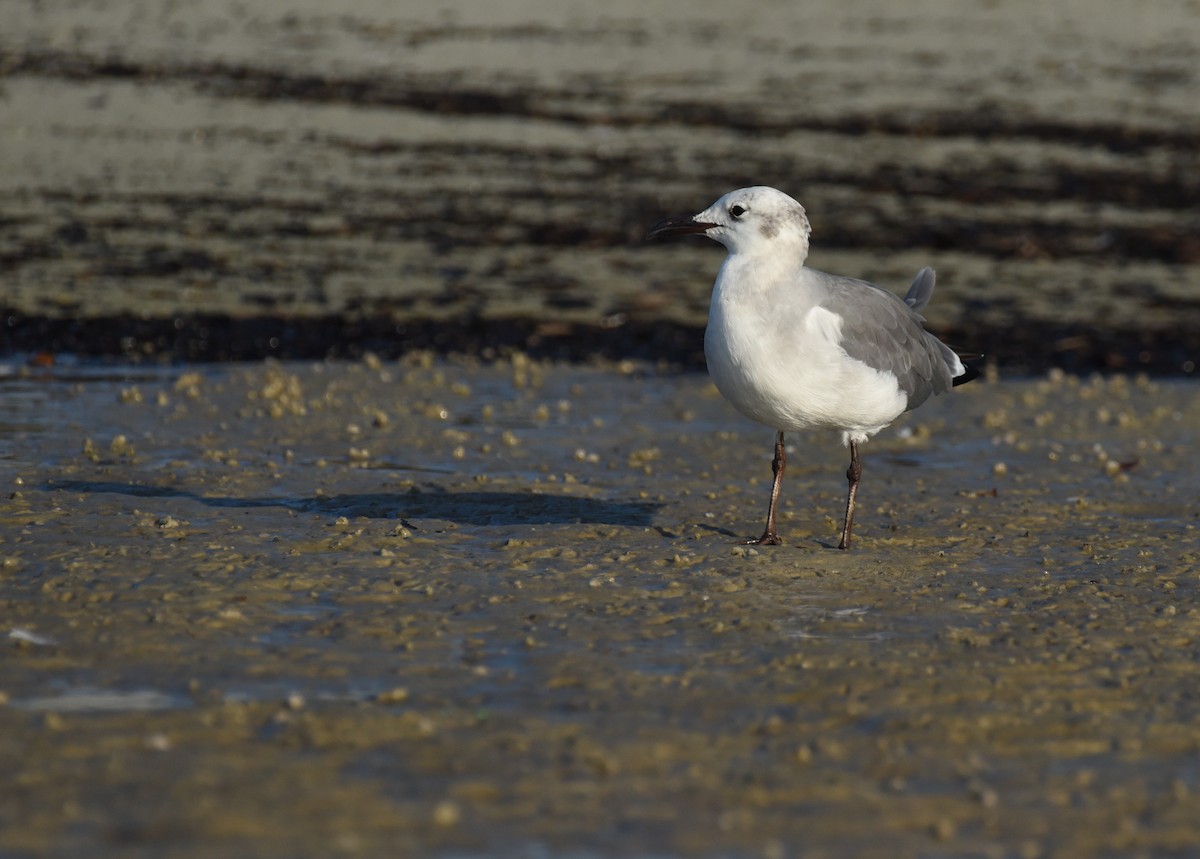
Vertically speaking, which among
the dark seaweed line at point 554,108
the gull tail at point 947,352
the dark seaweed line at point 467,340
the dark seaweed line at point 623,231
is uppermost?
the dark seaweed line at point 554,108

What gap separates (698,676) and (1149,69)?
22.6 m

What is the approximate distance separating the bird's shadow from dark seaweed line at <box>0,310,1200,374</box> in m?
3.95

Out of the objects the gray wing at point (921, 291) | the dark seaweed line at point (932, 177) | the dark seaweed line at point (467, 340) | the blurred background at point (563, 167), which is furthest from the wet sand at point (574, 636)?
the dark seaweed line at point (932, 177)

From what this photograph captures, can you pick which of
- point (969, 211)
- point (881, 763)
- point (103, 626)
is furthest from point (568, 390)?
point (969, 211)

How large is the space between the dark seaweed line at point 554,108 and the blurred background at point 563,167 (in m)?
0.07

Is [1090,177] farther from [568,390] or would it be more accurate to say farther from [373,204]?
[568,390]

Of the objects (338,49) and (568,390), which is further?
(338,49)

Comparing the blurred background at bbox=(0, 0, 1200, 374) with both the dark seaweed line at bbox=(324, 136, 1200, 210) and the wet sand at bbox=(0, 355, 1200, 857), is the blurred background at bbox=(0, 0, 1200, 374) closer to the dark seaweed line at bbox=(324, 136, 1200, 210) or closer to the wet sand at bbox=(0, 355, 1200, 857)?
the dark seaweed line at bbox=(324, 136, 1200, 210)

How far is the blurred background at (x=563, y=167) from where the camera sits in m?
13.8

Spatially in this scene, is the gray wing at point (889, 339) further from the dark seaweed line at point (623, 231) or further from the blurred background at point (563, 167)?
the dark seaweed line at point (623, 231)

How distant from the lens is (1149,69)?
26141 mm

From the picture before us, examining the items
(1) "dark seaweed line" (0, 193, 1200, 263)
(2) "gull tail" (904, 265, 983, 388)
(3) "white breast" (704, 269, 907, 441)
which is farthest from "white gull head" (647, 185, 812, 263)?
(1) "dark seaweed line" (0, 193, 1200, 263)

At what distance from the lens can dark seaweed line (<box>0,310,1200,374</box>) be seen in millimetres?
12594

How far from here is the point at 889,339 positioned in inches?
313
